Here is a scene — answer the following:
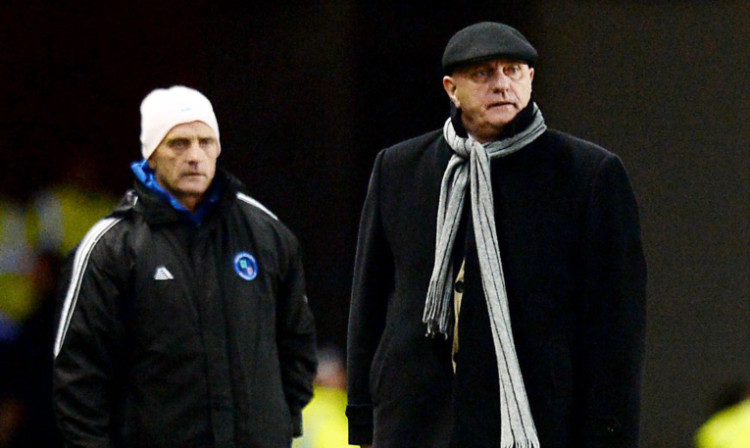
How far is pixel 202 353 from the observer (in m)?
5.43

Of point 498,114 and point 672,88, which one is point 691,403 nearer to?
point 672,88

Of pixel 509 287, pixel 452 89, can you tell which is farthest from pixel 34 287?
pixel 509 287

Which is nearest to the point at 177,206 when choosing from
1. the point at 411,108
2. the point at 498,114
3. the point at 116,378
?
the point at 116,378

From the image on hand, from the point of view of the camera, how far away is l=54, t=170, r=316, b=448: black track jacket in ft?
17.7

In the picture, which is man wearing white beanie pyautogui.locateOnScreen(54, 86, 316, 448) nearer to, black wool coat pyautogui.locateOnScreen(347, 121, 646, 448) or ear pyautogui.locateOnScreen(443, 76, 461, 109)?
black wool coat pyautogui.locateOnScreen(347, 121, 646, 448)

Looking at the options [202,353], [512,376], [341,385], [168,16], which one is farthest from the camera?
[168,16]

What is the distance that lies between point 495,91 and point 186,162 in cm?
157

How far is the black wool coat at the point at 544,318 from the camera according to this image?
4348 millimetres

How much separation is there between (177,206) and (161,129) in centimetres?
33

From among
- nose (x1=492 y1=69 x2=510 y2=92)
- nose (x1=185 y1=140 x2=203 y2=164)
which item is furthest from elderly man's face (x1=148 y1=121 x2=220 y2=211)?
nose (x1=492 y1=69 x2=510 y2=92)

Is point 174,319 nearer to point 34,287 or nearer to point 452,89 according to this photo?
point 452,89

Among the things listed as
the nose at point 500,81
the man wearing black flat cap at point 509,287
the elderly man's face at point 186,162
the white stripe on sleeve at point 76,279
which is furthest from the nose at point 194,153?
the nose at point 500,81

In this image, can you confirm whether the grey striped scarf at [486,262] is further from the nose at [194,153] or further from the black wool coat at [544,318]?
the nose at [194,153]

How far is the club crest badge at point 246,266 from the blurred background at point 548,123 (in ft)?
11.4
